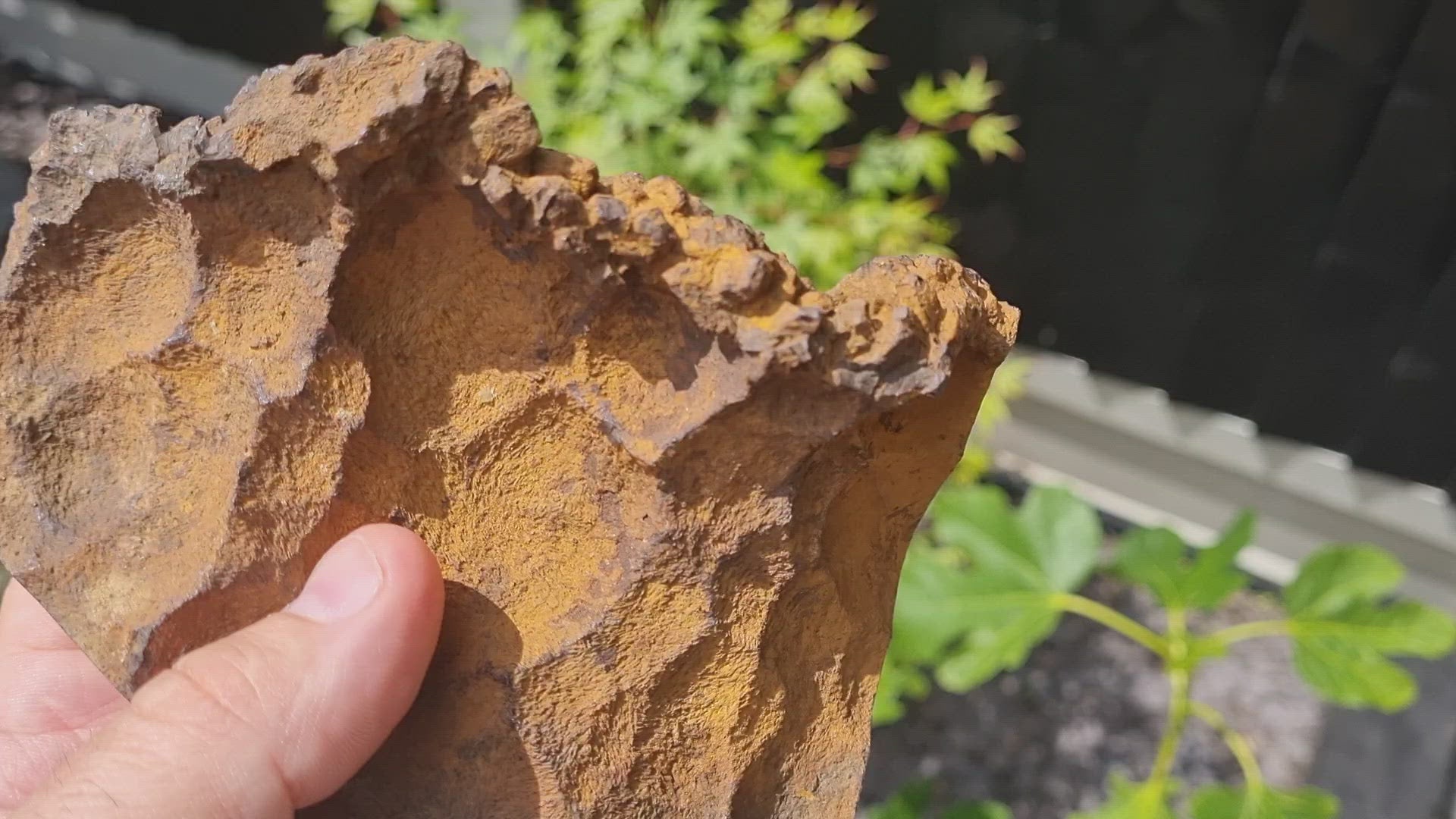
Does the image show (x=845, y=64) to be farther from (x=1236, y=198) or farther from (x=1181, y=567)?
(x=1181, y=567)

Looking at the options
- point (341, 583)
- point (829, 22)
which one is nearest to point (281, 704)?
point (341, 583)

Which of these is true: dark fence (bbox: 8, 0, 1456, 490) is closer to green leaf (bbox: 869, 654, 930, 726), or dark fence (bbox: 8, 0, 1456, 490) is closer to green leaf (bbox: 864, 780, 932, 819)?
green leaf (bbox: 869, 654, 930, 726)

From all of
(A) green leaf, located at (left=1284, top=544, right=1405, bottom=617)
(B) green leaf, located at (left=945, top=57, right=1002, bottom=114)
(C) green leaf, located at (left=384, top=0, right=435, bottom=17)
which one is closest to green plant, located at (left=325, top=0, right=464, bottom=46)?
(C) green leaf, located at (left=384, top=0, right=435, bottom=17)

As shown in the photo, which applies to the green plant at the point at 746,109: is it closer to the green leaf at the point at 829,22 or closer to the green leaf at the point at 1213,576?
the green leaf at the point at 829,22

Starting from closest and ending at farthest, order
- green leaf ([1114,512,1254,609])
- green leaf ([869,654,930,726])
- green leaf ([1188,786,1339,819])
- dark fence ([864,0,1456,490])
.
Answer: green leaf ([1188,786,1339,819]), green leaf ([1114,512,1254,609]), green leaf ([869,654,930,726]), dark fence ([864,0,1456,490])

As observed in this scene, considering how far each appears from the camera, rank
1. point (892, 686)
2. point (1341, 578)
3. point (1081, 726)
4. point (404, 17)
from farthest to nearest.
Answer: point (1081, 726) < point (404, 17) < point (892, 686) < point (1341, 578)

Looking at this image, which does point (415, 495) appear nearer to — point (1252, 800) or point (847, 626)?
point (847, 626)

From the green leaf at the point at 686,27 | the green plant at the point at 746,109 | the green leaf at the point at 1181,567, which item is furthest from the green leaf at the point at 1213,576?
the green leaf at the point at 686,27
